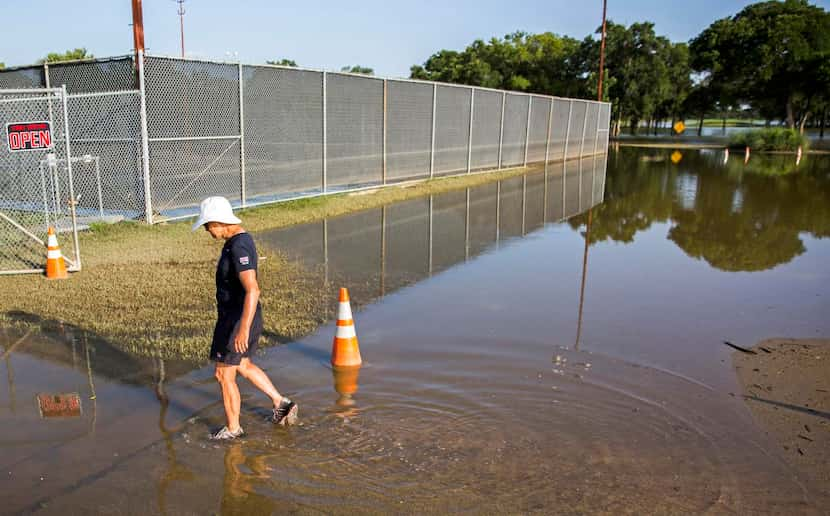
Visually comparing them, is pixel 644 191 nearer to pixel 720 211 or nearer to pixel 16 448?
pixel 720 211

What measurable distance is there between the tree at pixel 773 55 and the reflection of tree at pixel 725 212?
105 ft

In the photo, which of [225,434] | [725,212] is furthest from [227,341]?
[725,212]

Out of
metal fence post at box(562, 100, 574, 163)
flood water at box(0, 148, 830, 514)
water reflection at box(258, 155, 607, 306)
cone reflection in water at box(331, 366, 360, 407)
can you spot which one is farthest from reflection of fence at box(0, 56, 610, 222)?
metal fence post at box(562, 100, 574, 163)

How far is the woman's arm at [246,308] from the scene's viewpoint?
3.89 metres

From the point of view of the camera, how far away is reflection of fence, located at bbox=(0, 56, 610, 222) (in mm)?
10664

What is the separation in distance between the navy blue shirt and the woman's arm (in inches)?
1.5

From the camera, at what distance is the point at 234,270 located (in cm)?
392

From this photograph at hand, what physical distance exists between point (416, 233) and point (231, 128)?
3.83m

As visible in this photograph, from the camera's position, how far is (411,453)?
4051 millimetres

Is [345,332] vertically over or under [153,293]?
over

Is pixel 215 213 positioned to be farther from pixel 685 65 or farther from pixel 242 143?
pixel 685 65

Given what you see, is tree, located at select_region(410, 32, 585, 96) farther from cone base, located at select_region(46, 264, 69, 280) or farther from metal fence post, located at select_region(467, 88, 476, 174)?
cone base, located at select_region(46, 264, 69, 280)

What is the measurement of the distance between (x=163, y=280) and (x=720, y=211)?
12446mm

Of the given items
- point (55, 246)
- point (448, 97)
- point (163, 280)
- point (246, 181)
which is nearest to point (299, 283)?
point (163, 280)
